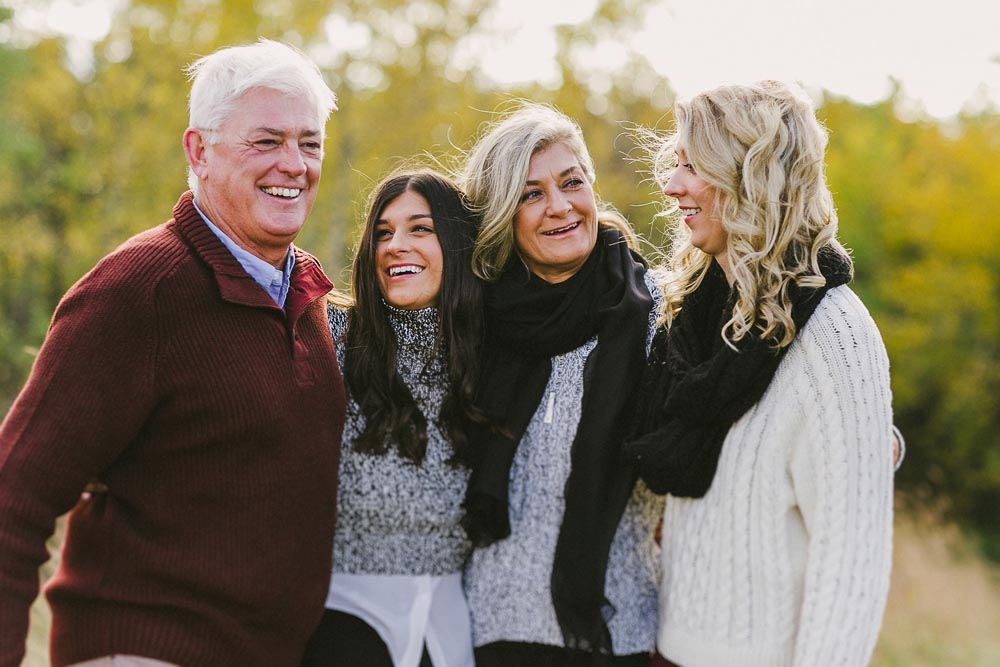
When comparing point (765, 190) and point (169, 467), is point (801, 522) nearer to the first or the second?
point (765, 190)

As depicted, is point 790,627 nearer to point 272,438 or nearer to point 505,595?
point 505,595

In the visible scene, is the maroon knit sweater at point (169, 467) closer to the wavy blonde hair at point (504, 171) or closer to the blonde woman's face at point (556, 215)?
the wavy blonde hair at point (504, 171)

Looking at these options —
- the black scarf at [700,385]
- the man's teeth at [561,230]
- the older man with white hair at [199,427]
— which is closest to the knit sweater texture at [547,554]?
the black scarf at [700,385]

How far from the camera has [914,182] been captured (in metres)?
13.9

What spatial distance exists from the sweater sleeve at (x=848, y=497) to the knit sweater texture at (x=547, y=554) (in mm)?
541

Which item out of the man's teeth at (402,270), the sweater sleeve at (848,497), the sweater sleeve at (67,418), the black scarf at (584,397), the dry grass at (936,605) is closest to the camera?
the sweater sleeve at (67,418)

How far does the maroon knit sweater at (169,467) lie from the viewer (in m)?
2.08

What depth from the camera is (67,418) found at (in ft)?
6.84

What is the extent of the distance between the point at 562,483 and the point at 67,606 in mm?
1323

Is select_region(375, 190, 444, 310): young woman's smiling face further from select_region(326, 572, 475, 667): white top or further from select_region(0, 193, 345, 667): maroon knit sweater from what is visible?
select_region(326, 572, 475, 667): white top

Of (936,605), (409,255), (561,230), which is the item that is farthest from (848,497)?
(936,605)

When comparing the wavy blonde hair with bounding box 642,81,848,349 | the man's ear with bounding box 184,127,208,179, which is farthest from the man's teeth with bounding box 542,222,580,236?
the man's ear with bounding box 184,127,208,179

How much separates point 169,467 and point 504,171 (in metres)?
1.37

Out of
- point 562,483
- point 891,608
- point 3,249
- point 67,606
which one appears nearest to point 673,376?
point 562,483
